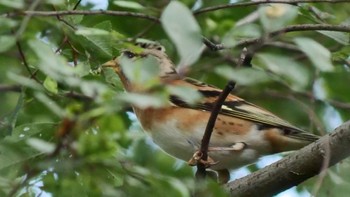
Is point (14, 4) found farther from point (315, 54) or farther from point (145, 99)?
point (315, 54)

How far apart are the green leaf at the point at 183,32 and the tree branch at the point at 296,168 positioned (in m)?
1.66

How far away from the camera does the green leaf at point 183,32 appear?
2.57m

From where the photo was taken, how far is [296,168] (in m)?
4.47

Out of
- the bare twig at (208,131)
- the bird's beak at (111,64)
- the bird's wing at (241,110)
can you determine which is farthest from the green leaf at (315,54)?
the bird's wing at (241,110)

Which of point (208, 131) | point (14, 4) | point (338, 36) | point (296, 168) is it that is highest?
point (14, 4)

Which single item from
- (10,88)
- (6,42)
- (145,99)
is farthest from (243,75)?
(10,88)

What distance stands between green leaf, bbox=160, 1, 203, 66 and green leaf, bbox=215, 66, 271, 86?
128 mm

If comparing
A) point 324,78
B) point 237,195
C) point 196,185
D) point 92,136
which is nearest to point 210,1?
point 324,78

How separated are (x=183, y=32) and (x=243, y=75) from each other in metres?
0.25

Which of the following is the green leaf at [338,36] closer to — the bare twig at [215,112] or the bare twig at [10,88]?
the bare twig at [215,112]

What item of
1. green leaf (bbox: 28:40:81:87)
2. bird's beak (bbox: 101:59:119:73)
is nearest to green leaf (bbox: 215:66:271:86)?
green leaf (bbox: 28:40:81:87)

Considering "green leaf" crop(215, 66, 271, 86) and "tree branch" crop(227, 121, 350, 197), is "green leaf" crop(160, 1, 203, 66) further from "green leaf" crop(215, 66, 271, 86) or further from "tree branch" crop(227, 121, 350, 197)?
"tree branch" crop(227, 121, 350, 197)

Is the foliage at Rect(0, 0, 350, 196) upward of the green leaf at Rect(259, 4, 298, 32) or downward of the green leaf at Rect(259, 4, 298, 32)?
downward

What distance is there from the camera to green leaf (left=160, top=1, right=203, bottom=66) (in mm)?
2566
